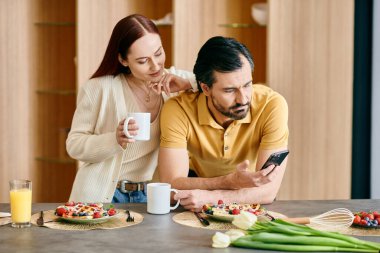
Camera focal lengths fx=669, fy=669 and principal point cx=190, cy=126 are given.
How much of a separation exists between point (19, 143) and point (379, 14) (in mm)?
2433

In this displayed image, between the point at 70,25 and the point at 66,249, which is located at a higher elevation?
the point at 70,25

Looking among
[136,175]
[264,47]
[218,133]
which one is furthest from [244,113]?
[264,47]

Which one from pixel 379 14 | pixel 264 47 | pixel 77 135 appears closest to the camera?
pixel 77 135

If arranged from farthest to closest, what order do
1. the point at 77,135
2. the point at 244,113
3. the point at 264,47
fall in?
the point at 264,47
the point at 77,135
the point at 244,113

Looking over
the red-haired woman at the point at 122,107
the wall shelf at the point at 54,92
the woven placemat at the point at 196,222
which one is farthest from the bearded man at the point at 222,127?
the wall shelf at the point at 54,92

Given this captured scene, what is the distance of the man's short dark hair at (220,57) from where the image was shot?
2.59 meters

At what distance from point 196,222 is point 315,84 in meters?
2.12

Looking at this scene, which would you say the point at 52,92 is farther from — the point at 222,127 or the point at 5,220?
the point at 5,220

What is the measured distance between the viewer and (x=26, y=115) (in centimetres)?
446

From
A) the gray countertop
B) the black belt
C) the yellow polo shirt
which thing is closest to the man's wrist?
the yellow polo shirt

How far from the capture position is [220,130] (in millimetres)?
2719

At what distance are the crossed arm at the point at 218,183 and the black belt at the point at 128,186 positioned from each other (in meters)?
0.21

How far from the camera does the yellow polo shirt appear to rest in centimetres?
266

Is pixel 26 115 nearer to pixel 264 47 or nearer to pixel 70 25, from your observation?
pixel 70 25
